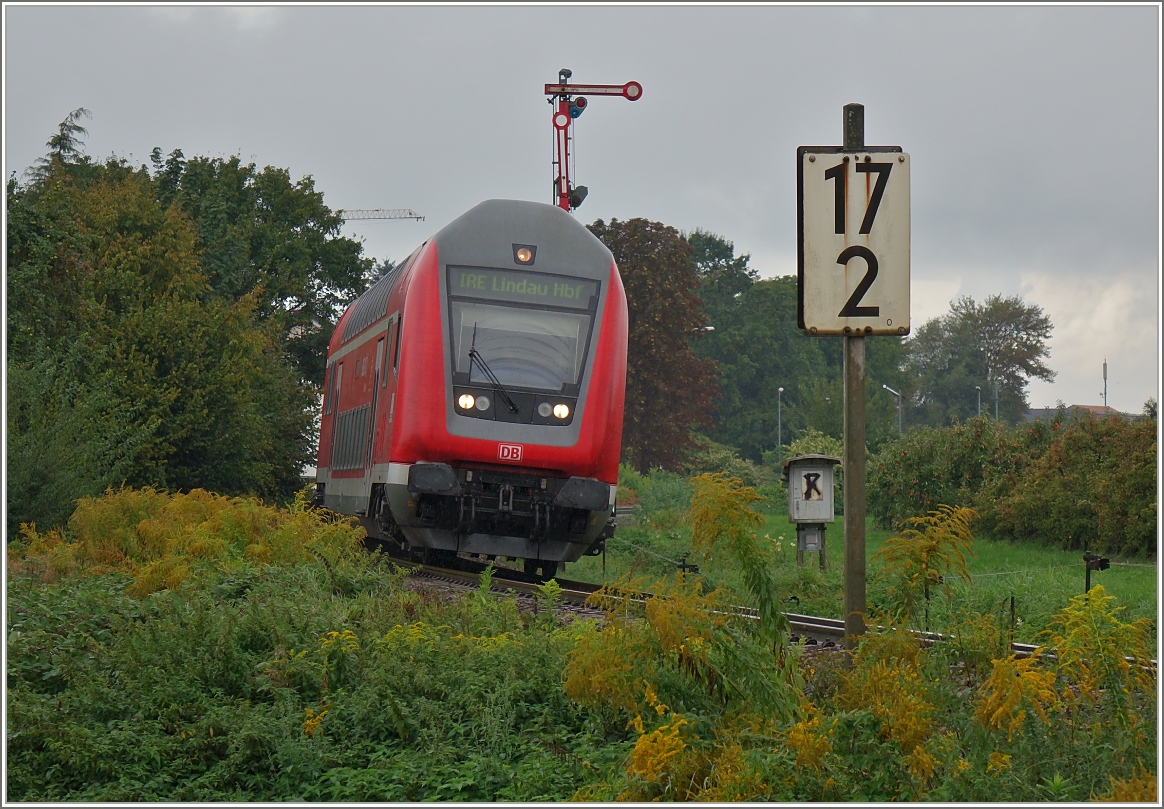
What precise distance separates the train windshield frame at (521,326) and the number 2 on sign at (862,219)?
8.06m

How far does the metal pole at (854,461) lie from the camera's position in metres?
6.61

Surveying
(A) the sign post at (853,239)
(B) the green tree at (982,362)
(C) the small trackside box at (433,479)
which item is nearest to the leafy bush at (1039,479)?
(C) the small trackside box at (433,479)

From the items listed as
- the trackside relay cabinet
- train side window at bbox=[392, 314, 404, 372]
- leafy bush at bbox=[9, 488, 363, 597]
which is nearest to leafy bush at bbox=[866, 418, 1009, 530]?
the trackside relay cabinet

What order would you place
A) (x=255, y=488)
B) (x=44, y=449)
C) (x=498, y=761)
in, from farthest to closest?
(x=255, y=488) → (x=44, y=449) → (x=498, y=761)

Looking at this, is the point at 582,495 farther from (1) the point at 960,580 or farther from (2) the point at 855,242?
(2) the point at 855,242

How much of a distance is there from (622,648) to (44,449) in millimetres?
13971

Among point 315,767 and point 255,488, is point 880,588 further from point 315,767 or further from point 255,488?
point 255,488

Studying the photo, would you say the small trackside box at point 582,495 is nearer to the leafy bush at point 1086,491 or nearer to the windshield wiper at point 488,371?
the windshield wiper at point 488,371

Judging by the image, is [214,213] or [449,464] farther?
[214,213]

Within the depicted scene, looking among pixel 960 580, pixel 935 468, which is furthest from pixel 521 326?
pixel 935 468

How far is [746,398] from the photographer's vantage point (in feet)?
276

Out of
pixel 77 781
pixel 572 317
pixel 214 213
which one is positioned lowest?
pixel 77 781

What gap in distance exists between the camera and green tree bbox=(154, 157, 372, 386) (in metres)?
40.8

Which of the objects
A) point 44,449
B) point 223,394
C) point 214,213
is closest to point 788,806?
point 44,449
